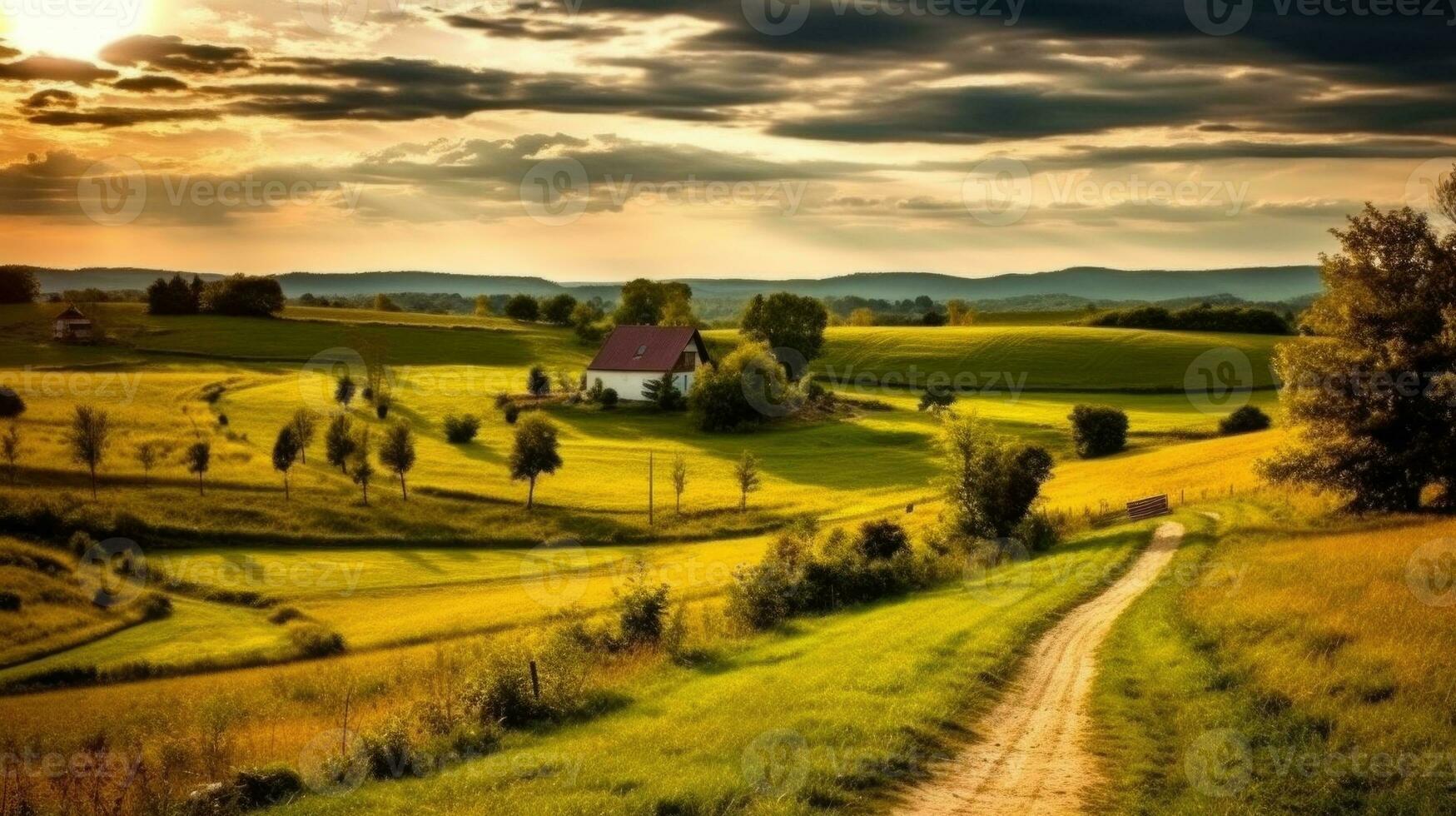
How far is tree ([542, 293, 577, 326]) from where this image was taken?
537 feet

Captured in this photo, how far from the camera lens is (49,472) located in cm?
5581

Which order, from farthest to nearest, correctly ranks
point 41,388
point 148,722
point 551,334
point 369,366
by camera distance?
point 551,334
point 369,366
point 41,388
point 148,722

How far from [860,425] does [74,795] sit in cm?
7755

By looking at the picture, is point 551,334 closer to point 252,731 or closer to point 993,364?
point 993,364

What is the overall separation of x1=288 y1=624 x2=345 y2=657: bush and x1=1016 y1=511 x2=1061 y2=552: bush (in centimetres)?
2504

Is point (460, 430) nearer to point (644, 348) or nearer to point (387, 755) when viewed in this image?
point (644, 348)

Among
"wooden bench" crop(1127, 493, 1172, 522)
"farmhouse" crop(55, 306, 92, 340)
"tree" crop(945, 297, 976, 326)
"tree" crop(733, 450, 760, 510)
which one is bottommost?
"tree" crop(733, 450, 760, 510)

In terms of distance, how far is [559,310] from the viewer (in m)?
164

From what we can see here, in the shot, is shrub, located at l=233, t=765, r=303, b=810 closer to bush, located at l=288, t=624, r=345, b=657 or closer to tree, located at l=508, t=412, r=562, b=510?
bush, located at l=288, t=624, r=345, b=657

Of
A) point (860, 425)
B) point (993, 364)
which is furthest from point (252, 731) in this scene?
point (993, 364)

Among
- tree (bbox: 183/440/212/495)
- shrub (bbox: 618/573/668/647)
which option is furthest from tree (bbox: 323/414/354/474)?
shrub (bbox: 618/573/668/647)

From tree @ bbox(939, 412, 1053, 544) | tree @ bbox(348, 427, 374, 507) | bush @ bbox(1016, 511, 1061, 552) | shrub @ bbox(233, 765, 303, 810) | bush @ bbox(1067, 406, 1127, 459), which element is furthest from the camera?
bush @ bbox(1067, 406, 1127, 459)

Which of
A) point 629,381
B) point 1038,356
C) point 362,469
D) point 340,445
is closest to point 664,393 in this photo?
point 629,381

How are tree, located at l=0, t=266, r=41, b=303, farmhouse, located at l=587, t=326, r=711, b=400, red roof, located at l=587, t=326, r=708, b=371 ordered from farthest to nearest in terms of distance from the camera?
tree, located at l=0, t=266, r=41, b=303, red roof, located at l=587, t=326, r=708, b=371, farmhouse, located at l=587, t=326, r=711, b=400
